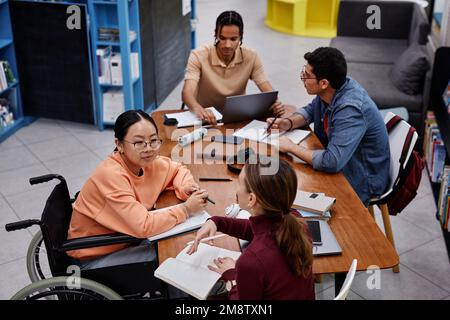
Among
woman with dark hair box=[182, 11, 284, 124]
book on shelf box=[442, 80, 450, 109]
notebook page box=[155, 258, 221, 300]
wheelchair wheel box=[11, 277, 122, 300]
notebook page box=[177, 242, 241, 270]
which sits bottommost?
wheelchair wheel box=[11, 277, 122, 300]

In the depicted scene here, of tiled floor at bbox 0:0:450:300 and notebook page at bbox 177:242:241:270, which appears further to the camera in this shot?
tiled floor at bbox 0:0:450:300

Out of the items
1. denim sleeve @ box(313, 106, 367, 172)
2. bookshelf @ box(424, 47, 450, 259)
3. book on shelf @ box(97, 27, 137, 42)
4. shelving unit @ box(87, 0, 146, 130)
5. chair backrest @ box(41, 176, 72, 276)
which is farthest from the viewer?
book on shelf @ box(97, 27, 137, 42)

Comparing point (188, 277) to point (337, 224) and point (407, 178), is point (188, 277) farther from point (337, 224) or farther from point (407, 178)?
point (407, 178)

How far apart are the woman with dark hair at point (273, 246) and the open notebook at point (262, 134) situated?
1.30 m

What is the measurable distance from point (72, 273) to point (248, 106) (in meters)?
1.52

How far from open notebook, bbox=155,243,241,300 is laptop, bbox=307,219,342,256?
0.32 metres

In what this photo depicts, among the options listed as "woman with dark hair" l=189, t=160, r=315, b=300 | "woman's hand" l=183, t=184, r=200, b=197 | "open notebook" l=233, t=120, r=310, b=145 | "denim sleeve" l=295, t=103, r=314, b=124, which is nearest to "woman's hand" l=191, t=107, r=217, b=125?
"open notebook" l=233, t=120, r=310, b=145

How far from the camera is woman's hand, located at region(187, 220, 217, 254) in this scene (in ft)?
7.09

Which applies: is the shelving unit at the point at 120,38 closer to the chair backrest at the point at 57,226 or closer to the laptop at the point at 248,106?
the laptop at the point at 248,106

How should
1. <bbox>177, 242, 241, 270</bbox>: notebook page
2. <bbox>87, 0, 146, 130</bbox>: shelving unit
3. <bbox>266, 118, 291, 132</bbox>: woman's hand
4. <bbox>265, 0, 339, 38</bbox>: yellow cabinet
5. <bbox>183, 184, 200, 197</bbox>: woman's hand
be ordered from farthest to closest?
<bbox>265, 0, 339, 38</bbox>: yellow cabinet < <bbox>87, 0, 146, 130</bbox>: shelving unit < <bbox>266, 118, 291, 132</bbox>: woman's hand < <bbox>183, 184, 200, 197</bbox>: woman's hand < <bbox>177, 242, 241, 270</bbox>: notebook page

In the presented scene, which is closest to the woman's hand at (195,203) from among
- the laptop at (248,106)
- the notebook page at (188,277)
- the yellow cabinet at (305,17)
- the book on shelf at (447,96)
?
the notebook page at (188,277)

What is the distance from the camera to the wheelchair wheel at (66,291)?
2207 millimetres

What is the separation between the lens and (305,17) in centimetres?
892

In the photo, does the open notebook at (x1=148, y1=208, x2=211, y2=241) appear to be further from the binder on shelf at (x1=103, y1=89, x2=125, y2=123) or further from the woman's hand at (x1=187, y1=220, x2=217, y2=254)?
the binder on shelf at (x1=103, y1=89, x2=125, y2=123)
